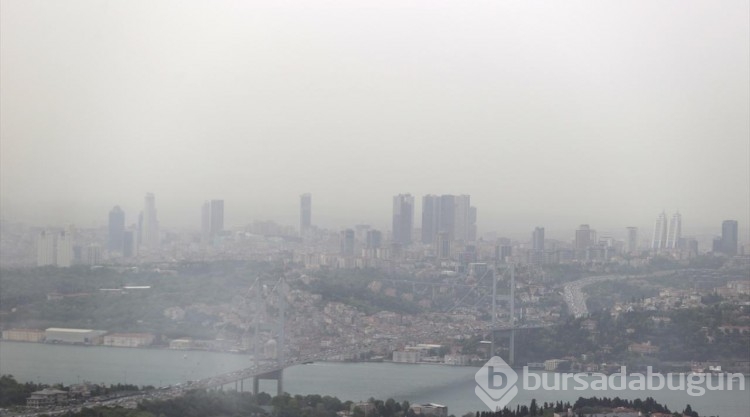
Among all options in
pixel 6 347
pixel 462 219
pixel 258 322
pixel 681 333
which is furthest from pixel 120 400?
pixel 462 219

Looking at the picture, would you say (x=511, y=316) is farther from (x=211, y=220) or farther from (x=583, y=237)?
(x=211, y=220)

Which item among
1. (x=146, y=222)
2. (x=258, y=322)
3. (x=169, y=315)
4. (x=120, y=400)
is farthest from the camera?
(x=146, y=222)

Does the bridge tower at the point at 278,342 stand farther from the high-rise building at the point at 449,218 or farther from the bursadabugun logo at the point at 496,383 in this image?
the high-rise building at the point at 449,218

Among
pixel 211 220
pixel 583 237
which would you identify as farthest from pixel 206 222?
pixel 583 237

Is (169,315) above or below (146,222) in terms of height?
below

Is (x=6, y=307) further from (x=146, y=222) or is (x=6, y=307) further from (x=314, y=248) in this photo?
(x=314, y=248)

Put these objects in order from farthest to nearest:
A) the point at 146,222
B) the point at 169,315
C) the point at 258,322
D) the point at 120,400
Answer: the point at 146,222
the point at 169,315
the point at 258,322
the point at 120,400

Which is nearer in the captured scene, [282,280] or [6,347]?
[6,347]

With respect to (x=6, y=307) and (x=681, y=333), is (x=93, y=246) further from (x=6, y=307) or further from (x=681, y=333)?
(x=681, y=333)
